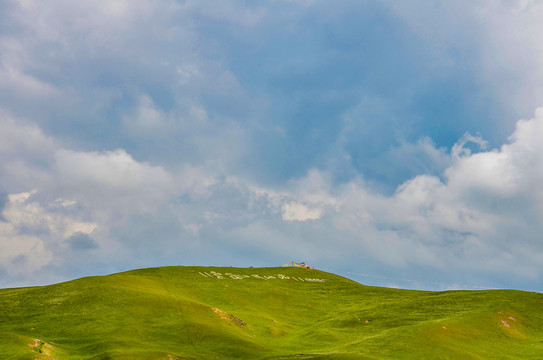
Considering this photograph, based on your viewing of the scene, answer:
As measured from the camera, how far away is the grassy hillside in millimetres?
65188

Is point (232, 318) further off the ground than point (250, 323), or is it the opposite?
point (232, 318)

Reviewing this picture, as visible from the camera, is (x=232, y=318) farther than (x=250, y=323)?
No

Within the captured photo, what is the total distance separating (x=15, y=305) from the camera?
289 ft

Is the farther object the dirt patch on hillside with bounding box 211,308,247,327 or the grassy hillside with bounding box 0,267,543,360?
the dirt patch on hillside with bounding box 211,308,247,327

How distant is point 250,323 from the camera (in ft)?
282

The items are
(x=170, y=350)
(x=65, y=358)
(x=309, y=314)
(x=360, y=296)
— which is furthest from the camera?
(x=360, y=296)

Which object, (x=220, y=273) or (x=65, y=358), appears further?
(x=220, y=273)

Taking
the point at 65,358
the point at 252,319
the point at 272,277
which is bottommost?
the point at 65,358

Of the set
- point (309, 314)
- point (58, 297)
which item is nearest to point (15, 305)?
point (58, 297)

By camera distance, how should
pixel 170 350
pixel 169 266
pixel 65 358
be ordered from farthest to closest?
pixel 169 266
pixel 170 350
pixel 65 358

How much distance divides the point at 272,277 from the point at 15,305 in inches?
2915

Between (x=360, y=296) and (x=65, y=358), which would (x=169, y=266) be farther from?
(x=65, y=358)

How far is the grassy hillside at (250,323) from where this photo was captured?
65.2 metres

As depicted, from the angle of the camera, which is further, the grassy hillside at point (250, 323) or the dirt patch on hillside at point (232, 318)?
the dirt patch on hillside at point (232, 318)
